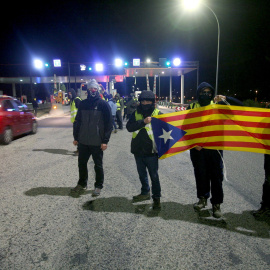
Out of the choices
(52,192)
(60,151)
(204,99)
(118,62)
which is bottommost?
(60,151)

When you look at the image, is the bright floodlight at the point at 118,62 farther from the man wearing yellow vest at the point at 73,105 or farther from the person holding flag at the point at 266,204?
the person holding flag at the point at 266,204

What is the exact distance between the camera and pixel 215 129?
14.1 ft

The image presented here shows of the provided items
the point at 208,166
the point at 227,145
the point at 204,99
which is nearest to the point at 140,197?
the point at 208,166

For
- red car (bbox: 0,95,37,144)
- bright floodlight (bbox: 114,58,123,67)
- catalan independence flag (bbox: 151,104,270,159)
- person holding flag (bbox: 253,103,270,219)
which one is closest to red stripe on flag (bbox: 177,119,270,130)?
catalan independence flag (bbox: 151,104,270,159)

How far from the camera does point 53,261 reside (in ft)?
9.75

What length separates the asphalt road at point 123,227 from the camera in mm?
2986

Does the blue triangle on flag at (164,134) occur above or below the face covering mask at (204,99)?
below

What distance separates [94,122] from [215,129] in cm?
208

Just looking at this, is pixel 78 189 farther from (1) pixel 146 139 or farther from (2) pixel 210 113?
(2) pixel 210 113

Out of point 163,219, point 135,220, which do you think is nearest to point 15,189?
point 135,220

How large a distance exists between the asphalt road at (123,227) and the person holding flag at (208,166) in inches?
9.0

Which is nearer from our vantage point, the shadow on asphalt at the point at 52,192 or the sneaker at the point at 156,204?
the sneaker at the point at 156,204

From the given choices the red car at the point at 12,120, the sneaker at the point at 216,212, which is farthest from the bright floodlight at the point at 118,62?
the sneaker at the point at 216,212

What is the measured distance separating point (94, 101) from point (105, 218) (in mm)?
2076
